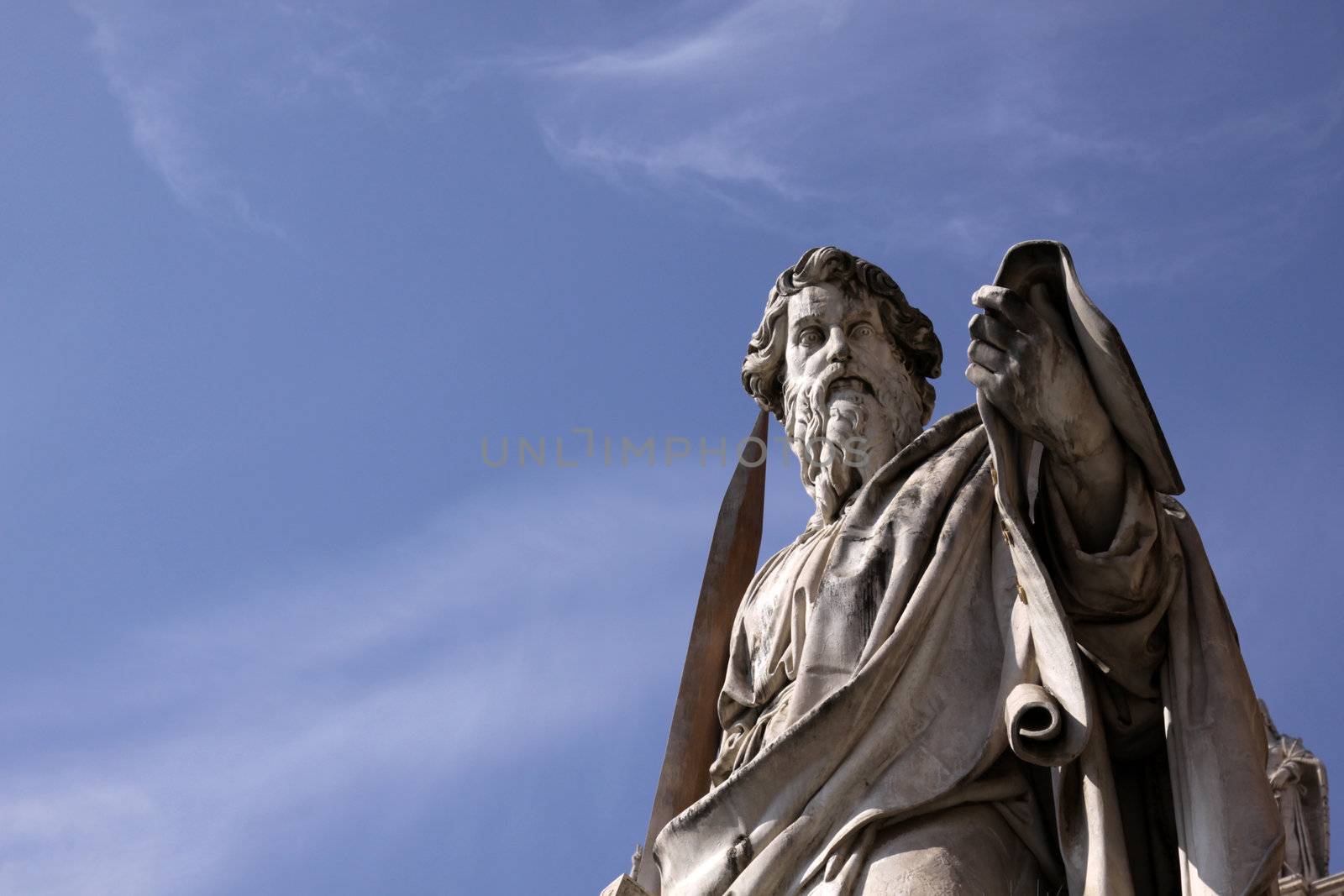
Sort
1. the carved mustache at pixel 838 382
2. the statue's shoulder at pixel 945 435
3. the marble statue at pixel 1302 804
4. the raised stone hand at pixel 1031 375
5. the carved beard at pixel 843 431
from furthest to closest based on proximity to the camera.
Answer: the marble statue at pixel 1302 804
the carved mustache at pixel 838 382
the carved beard at pixel 843 431
the statue's shoulder at pixel 945 435
the raised stone hand at pixel 1031 375

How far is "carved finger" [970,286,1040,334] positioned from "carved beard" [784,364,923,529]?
2.17 metres

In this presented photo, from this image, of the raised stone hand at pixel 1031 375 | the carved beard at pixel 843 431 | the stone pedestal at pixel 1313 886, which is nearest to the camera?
the raised stone hand at pixel 1031 375

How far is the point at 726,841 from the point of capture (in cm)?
693

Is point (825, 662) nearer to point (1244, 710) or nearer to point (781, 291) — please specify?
point (1244, 710)

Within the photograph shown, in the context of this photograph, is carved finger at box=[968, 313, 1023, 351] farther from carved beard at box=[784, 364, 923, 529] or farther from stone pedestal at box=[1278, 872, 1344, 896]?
stone pedestal at box=[1278, 872, 1344, 896]

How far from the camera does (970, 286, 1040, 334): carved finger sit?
6355mm

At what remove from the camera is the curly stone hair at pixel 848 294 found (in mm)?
8898

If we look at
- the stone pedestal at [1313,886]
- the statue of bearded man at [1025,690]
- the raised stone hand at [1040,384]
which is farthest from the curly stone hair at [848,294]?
the stone pedestal at [1313,886]

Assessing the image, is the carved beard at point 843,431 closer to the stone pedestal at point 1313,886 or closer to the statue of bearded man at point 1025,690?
the statue of bearded man at point 1025,690

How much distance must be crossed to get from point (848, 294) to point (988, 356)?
2536 mm

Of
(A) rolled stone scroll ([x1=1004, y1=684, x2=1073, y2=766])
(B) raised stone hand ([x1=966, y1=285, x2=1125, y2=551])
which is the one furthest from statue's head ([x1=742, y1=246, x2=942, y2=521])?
(A) rolled stone scroll ([x1=1004, y1=684, x2=1073, y2=766])

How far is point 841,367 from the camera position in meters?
8.69

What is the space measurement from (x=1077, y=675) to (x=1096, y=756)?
29cm

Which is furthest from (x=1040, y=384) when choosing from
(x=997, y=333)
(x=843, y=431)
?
(x=843, y=431)
